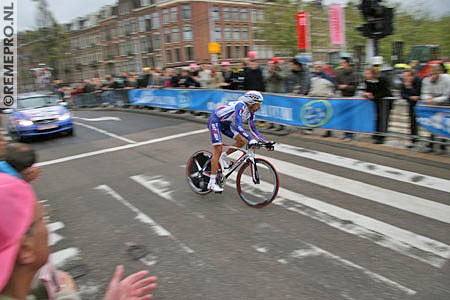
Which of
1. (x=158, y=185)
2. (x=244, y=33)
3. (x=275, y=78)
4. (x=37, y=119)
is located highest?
(x=244, y=33)

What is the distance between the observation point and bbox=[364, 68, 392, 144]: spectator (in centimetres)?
892

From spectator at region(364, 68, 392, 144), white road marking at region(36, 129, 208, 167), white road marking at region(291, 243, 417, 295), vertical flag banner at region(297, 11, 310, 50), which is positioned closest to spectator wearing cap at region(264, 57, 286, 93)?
vertical flag banner at region(297, 11, 310, 50)

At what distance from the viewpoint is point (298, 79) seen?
1133 centimetres

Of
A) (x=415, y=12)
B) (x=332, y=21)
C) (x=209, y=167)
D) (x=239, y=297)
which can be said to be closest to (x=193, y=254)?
(x=239, y=297)

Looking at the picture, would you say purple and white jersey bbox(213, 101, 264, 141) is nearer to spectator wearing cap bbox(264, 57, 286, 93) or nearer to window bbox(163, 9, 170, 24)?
spectator wearing cap bbox(264, 57, 286, 93)

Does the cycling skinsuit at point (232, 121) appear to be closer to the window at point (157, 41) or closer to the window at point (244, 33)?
the window at point (157, 41)

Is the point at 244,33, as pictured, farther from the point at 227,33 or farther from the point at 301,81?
the point at 301,81

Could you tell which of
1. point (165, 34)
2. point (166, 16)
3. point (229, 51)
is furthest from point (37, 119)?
point (229, 51)

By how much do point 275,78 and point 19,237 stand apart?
37.4 ft

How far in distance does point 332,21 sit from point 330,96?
9.79 feet

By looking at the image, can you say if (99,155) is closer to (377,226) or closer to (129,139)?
(129,139)

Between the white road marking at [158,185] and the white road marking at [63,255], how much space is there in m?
1.96

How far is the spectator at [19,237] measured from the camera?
117cm

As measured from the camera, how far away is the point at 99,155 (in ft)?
34.8
